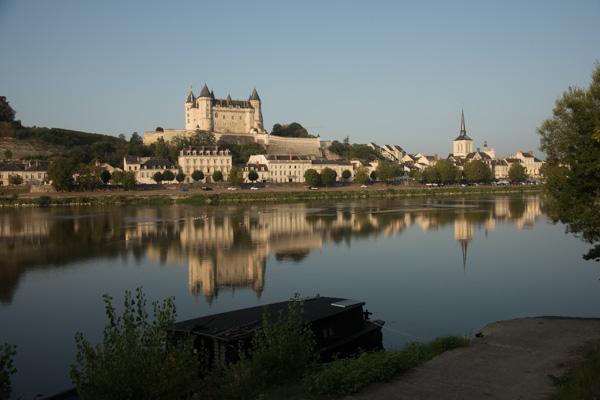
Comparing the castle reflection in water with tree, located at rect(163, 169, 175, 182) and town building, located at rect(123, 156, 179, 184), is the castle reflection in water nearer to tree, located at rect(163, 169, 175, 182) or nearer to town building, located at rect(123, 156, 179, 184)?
tree, located at rect(163, 169, 175, 182)

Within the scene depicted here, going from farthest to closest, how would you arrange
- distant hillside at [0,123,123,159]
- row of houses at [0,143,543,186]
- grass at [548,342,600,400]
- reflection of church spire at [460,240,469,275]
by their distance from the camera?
distant hillside at [0,123,123,159] → row of houses at [0,143,543,186] → reflection of church spire at [460,240,469,275] → grass at [548,342,600,400]

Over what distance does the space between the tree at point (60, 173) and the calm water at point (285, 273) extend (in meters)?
24.2

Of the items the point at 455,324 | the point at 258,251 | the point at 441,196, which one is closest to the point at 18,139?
the point at 441,196

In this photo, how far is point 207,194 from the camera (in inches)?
2078

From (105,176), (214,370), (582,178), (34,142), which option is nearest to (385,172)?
(105,176)

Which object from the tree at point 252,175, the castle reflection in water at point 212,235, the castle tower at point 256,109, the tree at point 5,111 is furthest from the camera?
the castle tower at point 256,109

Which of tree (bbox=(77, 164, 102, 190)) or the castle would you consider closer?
tree (bbox=(77, 164, 102, 190))

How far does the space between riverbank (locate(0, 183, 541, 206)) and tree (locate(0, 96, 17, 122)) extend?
2538 cm

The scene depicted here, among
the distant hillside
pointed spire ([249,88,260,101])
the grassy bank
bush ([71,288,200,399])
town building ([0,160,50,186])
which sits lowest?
bush ([71,288,200,399])

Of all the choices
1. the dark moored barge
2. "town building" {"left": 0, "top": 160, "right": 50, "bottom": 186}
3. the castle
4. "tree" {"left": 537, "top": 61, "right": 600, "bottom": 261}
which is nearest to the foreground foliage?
the dark moored barge

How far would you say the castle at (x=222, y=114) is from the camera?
265 feet

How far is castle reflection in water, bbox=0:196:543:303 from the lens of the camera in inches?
680

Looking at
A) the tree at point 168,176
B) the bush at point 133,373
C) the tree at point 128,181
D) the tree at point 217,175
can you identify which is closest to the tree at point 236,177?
the tree at point 217,175

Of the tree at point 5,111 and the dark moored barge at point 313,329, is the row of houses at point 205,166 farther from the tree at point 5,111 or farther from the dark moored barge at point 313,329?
the dark moored barge at point 313,329
